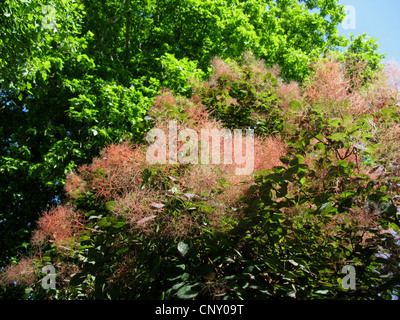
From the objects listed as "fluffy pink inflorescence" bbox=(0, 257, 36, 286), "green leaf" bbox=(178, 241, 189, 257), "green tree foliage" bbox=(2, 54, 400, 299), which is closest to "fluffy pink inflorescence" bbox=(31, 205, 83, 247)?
"fluffy pink inflorescence" bbox=(0, 257, 36, 286)

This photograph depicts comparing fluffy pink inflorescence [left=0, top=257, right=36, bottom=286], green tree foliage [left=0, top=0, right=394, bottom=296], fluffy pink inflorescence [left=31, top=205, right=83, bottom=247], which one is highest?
green tree foliage [left=0, top=0, right=394, bottom=296]

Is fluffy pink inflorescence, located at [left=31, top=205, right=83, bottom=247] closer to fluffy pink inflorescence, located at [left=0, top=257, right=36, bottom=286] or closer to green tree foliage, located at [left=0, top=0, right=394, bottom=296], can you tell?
A: fluffy pink inflorescence, located at [left=0, top=257, right=36, bottom=286]

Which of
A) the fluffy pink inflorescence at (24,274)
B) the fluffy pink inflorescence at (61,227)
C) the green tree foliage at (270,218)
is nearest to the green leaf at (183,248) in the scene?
the green tree foliage at (270,218)

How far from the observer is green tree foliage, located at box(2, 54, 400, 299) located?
1.83 m

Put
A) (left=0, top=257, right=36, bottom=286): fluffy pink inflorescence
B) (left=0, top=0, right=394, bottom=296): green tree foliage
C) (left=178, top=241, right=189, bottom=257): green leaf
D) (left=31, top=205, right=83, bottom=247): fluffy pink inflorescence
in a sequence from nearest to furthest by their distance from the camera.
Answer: (left=178, top=241, right=189, bottom=257): green leaf
(left=31, top=205, right=83, bottom=247): fluffy pink inflorescence
(left=0, top=257, right=36, bottom=286): fluffy pink inflorescence
(left=0, top=0, right=394, bottom=296): green tree foliage

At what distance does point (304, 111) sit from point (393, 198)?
0.84 m

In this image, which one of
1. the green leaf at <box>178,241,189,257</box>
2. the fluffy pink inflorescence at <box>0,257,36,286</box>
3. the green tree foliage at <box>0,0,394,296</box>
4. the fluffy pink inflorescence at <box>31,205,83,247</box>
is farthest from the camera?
the green tree foliage at <box>0,0,394,296</box>

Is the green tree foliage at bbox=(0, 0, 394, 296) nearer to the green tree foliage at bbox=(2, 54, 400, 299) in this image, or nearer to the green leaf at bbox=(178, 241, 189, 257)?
the green tree foliage at bbox=(2, 54, 400, 299)

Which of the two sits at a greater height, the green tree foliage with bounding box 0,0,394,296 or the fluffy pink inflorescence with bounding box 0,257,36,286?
the green tree foliage with bounding box 0,0,394,296

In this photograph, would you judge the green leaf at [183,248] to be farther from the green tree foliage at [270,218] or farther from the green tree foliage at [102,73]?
the green tree foliage at [102,73]

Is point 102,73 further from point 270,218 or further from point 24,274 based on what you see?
point 270,218

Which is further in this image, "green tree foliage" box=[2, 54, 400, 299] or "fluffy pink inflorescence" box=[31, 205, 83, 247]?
"fluffy pink inflorescence" box=[31, 205, 83, 247]

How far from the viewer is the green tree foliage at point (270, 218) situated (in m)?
1.83

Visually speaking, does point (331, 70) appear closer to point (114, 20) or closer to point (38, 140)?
point (38, 140)
